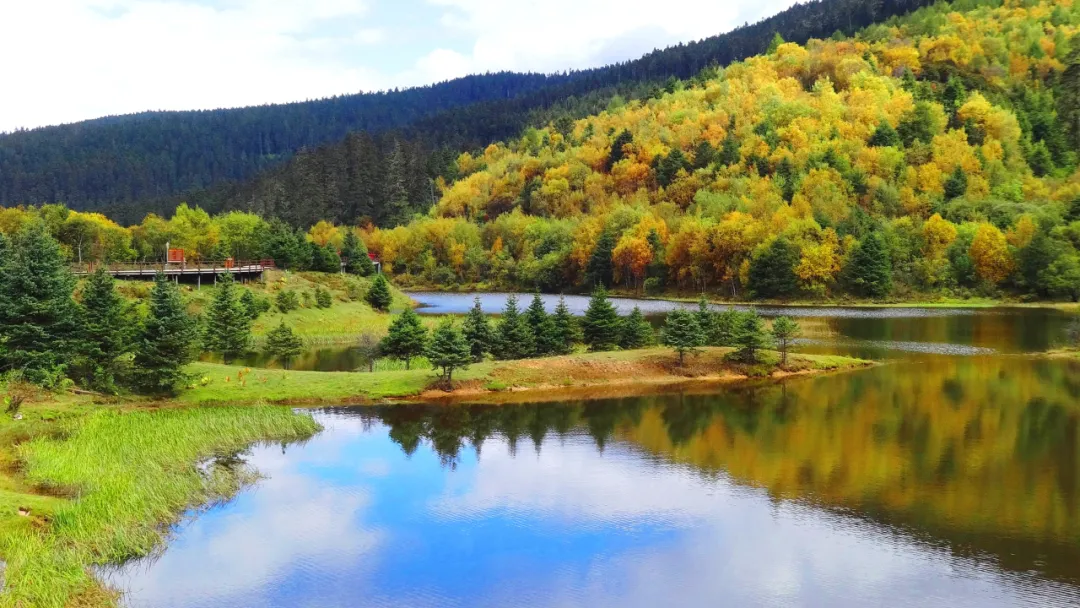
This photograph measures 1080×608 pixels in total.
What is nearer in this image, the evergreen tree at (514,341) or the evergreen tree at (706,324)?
the evergreen tree at (514,341)

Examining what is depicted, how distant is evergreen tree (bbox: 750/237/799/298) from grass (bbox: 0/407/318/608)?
8800cm

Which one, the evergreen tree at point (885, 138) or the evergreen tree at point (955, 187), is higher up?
the evergreen tree at point (885, 138)

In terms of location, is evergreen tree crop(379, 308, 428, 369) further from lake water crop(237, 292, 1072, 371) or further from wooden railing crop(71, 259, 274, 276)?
wooden railing crop(71, 259, 274, 276)

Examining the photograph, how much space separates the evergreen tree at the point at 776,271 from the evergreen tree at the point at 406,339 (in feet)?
238

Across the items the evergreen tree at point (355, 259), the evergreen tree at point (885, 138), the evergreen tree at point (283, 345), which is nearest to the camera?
the evergreen tree at point (283, 345)

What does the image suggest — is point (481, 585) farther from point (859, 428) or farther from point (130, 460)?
point (859, 428)

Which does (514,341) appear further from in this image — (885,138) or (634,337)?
(885,138)

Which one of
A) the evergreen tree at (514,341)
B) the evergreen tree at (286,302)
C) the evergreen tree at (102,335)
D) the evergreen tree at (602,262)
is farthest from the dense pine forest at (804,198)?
the evergreen tree at (514,341)

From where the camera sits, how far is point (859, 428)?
40688mm

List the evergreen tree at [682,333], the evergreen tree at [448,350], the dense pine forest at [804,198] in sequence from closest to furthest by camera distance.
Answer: the evergreen tree at [448,350] < the evergreen tree at [682,333] < the dense pine forest at [804,198]

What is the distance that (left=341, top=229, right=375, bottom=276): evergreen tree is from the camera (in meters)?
120

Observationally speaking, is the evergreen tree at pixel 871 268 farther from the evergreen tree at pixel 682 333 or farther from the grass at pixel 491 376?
the evergreen tree at pixel 682 333

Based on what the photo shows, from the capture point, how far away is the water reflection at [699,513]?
22984 millimetres

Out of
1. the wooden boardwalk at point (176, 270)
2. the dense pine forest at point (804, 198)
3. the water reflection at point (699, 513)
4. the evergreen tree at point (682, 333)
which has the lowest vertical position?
the water reflection at point (699, 513)
